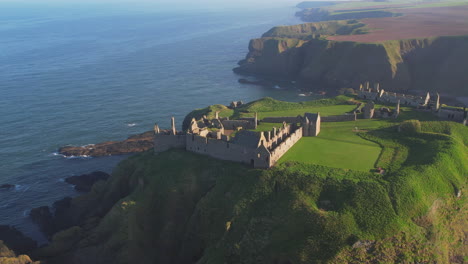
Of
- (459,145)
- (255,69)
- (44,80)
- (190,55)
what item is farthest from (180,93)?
(459,145)

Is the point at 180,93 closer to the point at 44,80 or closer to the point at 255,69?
the point at 255,69

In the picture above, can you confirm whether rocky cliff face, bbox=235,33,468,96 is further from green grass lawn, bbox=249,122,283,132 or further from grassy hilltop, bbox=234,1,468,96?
green grass lawn, bbox=249,122,283,132

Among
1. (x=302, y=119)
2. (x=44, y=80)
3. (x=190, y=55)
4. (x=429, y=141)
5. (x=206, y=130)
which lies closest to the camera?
(x=429, y=141)

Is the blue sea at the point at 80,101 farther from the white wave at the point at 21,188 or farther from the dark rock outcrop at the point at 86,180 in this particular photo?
the dark rock outcrop at the point at 86,180

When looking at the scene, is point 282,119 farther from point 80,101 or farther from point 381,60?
point 80,101

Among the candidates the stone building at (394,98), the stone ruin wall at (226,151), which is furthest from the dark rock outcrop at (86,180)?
the stone building at (394,98)

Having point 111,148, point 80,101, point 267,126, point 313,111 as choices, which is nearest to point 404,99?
point 313,111
